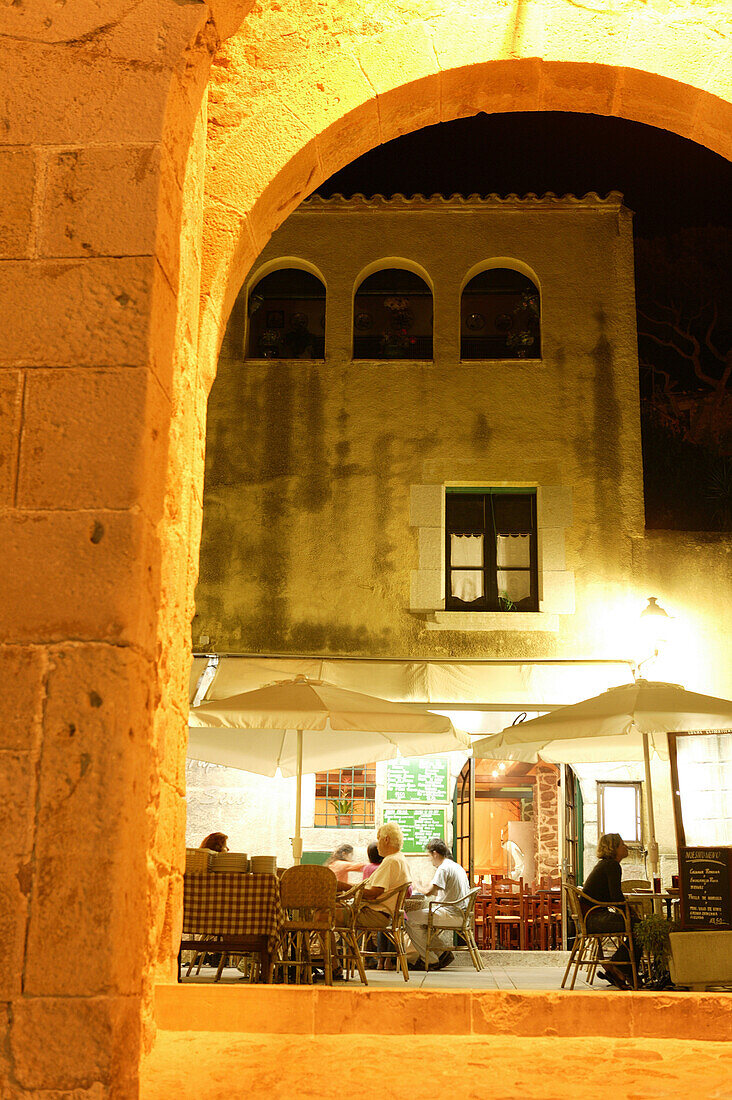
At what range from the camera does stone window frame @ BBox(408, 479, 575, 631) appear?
1062 cm

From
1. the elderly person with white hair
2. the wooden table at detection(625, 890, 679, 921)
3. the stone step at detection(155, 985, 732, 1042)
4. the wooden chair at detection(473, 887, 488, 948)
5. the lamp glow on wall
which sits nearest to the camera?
the stone step at detection(155, 985, 732, 1042)

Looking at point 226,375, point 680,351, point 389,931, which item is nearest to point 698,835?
point 389,931

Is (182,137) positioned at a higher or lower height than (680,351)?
lower

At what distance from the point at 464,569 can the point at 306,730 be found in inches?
133

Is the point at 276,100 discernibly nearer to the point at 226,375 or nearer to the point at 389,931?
the point at 389,931

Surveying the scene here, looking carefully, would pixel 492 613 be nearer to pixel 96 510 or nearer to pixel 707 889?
pixel 707 889

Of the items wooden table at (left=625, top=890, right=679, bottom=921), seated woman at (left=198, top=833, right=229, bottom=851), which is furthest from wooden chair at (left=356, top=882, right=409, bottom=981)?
wooden table at (left=625, top=890, right=679, bottom=921)

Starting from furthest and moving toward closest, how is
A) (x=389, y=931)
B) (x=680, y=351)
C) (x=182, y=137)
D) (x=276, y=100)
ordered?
(x=680, y=351)
(x=389, y=931)
(x=276, y=100)
(x=182, y=137)

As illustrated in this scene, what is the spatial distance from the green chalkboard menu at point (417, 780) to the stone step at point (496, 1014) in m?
7.55

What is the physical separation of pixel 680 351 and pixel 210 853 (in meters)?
11.6

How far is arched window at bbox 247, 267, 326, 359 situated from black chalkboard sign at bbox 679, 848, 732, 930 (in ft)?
22.7

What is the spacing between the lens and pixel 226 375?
37.8ft

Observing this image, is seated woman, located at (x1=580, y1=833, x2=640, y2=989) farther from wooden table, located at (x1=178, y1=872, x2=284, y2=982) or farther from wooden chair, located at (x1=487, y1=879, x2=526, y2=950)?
wooden chair, located at (x1=487, y1=879, x2=526, y2=950)

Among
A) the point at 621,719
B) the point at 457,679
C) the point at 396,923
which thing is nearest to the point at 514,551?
the point at 457,679
